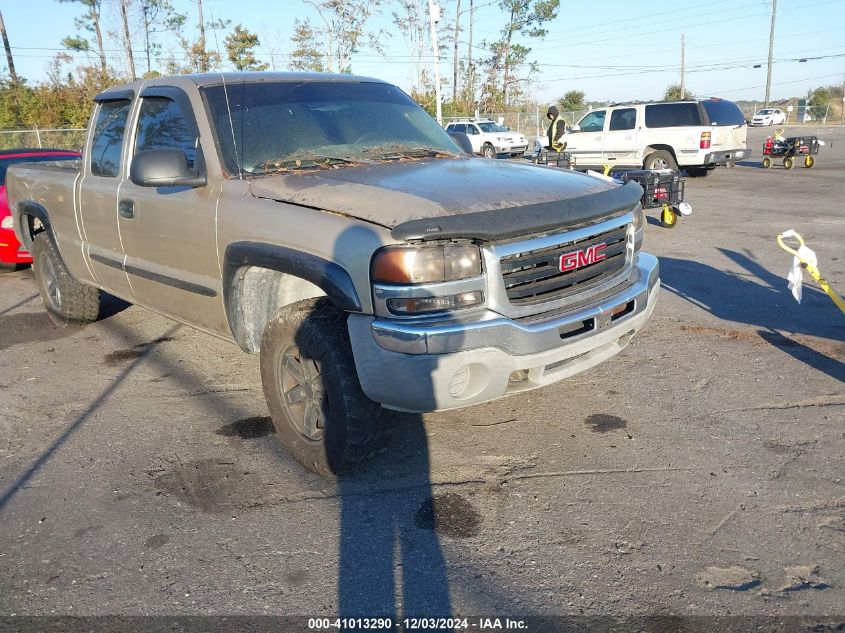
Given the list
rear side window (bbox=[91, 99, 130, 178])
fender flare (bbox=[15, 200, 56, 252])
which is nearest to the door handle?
rear side window (bbox=[91, 99, 130, 178])

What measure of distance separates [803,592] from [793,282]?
2.64 m

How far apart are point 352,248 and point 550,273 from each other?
36.0 inches

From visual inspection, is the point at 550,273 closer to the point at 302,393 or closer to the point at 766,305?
the point at 302,393

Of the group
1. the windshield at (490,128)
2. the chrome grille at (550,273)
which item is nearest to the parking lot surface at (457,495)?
the chrome grille at (550,273)

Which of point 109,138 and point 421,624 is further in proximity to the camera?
point 109,138

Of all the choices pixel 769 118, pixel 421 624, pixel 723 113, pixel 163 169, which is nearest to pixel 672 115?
pixel 723 113

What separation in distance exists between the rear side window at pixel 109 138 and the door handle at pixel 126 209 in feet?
0.95

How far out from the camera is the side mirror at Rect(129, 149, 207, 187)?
→ 3.64 metres

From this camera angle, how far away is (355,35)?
126 feet

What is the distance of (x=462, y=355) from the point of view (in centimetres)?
288

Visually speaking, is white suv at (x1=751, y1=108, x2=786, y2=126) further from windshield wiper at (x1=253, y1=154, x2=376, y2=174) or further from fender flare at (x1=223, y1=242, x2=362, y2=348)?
fender flare at (x1=223, y1=242, x2=362, y2=348)

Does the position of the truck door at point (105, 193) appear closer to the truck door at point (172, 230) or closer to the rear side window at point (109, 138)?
the rear side window at point (109, 138)

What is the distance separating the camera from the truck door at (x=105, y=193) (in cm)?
470

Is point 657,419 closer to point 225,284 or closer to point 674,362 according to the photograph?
point 674,362
